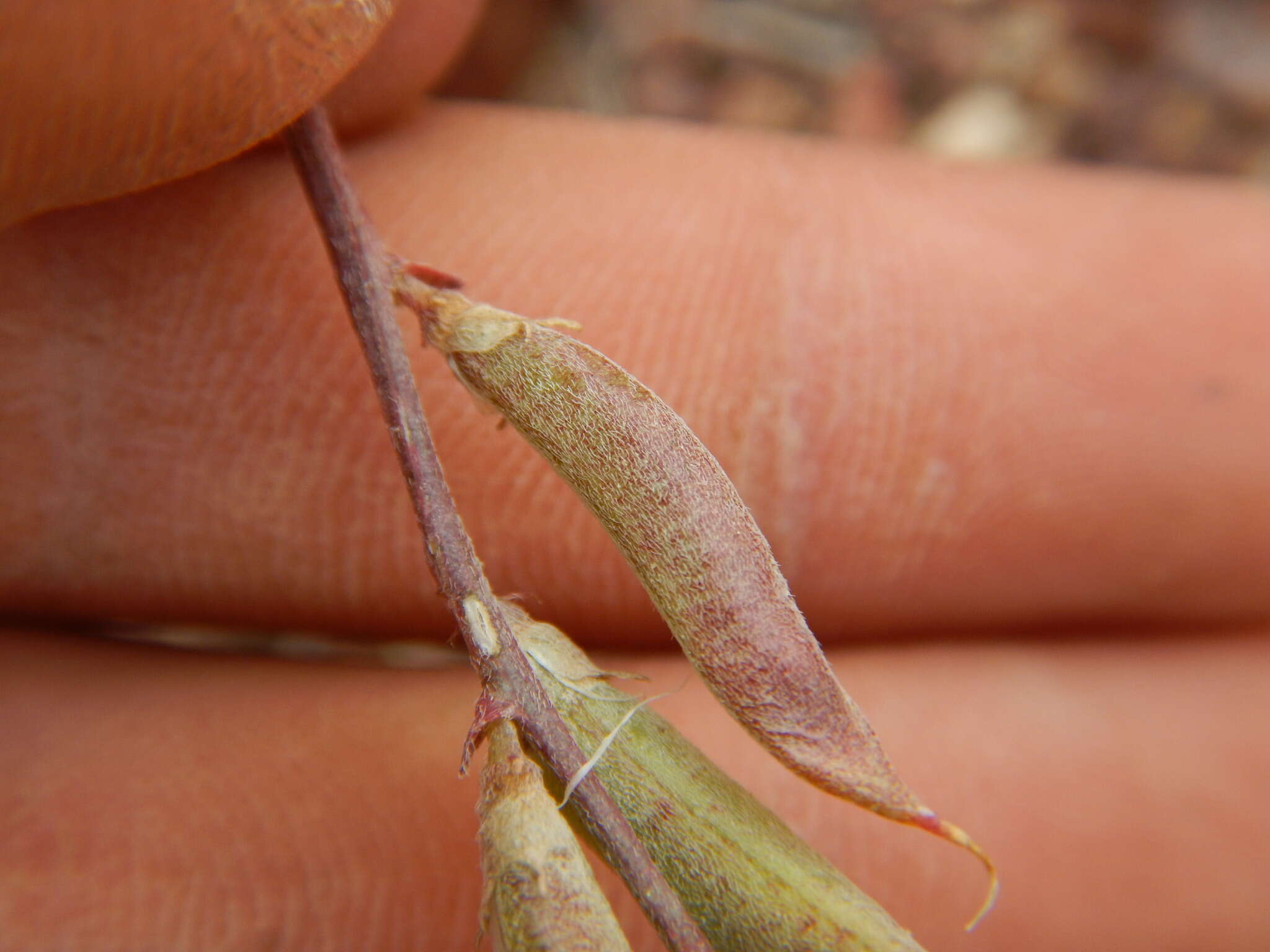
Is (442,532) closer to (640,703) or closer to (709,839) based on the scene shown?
(640,703)

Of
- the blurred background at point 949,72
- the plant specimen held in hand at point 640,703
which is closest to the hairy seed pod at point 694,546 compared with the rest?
the plant specimen held in hand at point 640,703

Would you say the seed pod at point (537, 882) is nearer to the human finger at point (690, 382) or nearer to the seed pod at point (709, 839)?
the seed pod at point (709, 839)

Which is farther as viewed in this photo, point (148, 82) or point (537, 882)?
point (148, 82)

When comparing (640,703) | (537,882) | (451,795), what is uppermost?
(640,703)

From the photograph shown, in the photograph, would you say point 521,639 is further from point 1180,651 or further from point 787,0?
point 787,0

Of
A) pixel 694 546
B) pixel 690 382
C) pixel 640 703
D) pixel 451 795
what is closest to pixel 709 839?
pixel 640 703

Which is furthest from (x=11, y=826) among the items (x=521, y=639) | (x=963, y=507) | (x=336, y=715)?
(x=963, y=507)
